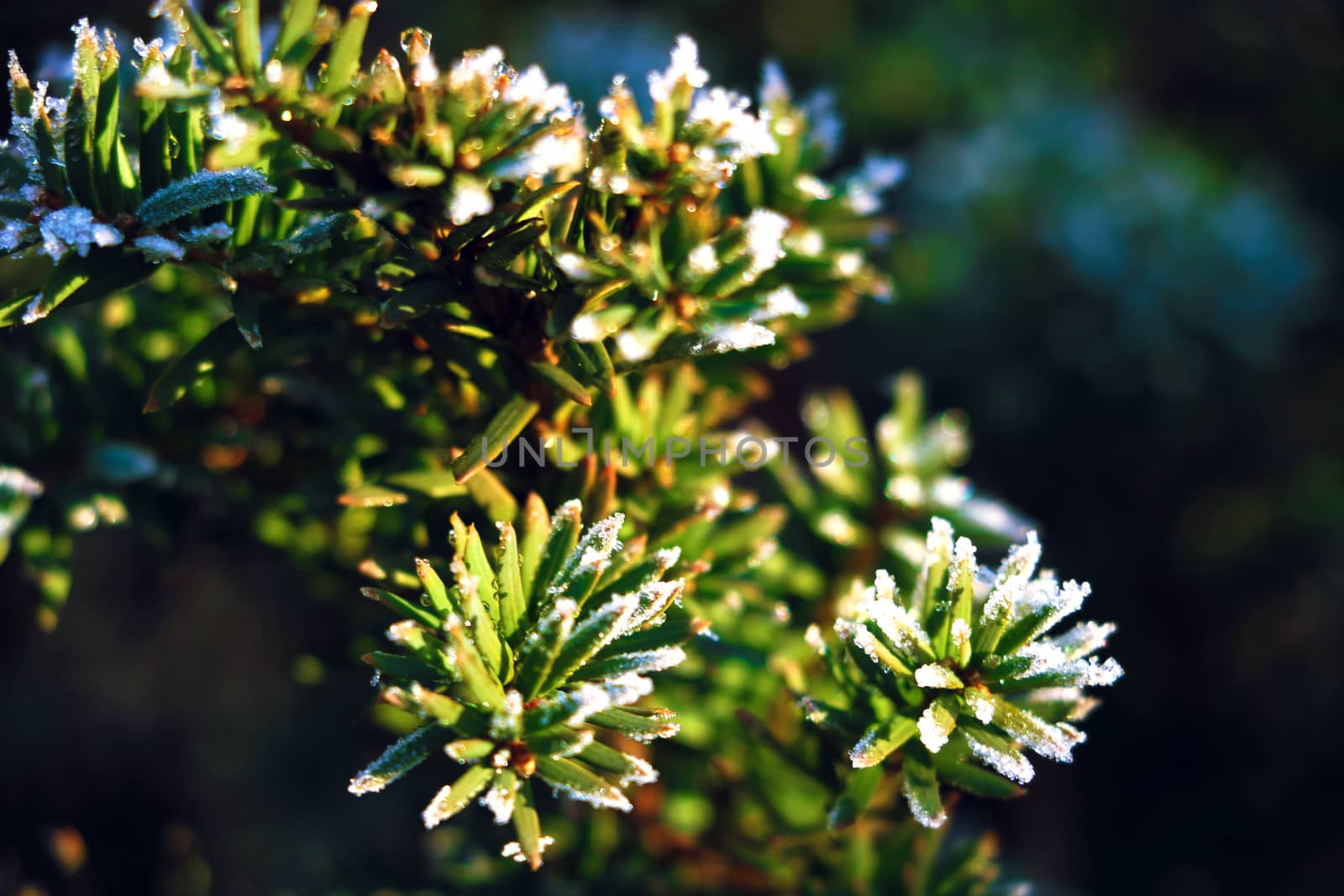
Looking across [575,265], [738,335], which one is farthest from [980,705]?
[575,265]

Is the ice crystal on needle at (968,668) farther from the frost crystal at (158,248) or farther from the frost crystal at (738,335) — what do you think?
the frost crystal at (158,248)

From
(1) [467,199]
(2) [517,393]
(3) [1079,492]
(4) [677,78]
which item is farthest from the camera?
(3) [1079,492]

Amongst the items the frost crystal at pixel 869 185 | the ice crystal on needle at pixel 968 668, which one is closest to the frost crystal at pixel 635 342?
the ice crystal on needle at pixel 968 668

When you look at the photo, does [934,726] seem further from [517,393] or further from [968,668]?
[517,393]

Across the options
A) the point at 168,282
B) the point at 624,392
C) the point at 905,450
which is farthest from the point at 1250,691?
the point at 168,282

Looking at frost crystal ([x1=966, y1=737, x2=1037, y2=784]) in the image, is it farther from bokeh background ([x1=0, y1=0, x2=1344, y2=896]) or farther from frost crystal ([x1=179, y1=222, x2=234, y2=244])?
bokeh background ([x1=0, y1=0, x2=1344, y2=896])

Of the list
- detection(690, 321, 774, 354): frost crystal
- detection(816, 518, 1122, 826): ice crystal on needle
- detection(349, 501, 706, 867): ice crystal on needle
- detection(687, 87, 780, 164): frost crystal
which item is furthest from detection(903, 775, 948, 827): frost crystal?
detection(687, 87, 780, 164): frost crystal

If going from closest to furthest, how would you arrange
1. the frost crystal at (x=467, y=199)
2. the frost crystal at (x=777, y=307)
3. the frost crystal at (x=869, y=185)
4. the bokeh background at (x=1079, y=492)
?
the frost crystal at (x=467, y=199)
the frost crystal at (x=777, y=307)
the frost crystal at (x=869, y=185)
the bokeh background at (x=1079, y=492)
